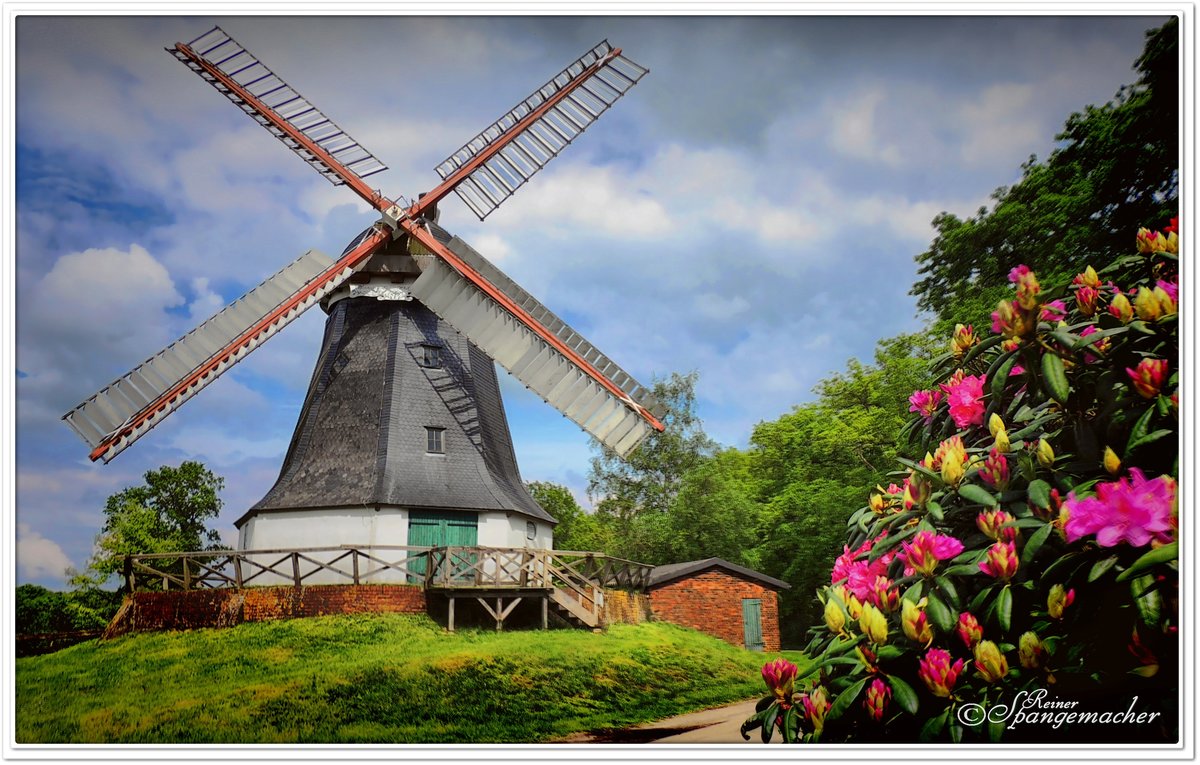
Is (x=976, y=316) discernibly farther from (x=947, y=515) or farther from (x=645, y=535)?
(x=947, y=515)

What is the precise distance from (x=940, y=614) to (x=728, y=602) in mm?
5563

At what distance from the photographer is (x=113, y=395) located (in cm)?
857

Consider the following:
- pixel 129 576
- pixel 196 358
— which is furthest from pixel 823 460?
pixel 196 358

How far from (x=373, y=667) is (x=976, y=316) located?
602 centimetres

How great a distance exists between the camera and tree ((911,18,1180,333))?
5.78 m

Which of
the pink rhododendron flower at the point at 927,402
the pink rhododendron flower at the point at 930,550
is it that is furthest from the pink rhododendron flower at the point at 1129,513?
the pink rhododendron flower at the point at 927,402

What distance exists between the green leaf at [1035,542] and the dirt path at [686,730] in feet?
9.61

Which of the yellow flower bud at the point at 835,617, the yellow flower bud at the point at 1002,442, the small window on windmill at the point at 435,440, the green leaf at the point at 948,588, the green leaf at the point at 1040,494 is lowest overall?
the yellow flower bud at the point at 835,617

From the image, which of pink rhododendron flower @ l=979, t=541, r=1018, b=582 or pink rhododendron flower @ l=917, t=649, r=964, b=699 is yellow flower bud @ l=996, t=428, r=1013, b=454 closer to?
pink rhododendron flower @ l=979, t=541, r=1018, b=582

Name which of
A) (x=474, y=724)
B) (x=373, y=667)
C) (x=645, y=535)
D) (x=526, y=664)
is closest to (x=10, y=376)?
(x=373, y=667)

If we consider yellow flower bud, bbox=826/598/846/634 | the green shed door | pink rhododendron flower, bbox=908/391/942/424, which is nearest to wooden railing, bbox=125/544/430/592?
the green shed door

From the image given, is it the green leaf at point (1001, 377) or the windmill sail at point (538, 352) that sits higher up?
the windmill sail at point (538, 352)

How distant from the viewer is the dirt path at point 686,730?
5.37m

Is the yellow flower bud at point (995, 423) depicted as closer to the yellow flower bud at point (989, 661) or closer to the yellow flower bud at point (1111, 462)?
the yellow flower bud at point (1111, 462)
